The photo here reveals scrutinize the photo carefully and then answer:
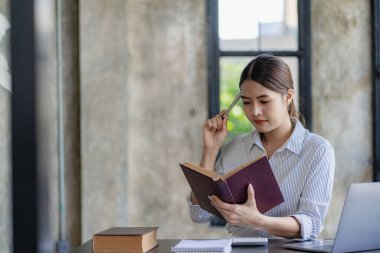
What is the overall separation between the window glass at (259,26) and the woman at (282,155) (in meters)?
2.67

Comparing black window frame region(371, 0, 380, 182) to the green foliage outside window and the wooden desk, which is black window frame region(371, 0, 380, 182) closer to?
the green foliage outside window

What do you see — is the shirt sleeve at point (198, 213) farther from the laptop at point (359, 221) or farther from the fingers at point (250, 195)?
the laptop at point (359, 221)

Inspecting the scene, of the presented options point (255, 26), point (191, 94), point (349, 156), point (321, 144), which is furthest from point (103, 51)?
point (321, 144)

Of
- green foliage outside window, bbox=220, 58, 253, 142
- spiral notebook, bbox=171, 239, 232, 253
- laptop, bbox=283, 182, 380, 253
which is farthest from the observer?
green foliage outside window, bbox=220, 58, 253, 142

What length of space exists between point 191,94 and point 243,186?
3.09 m

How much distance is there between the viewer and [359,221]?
6.95 feet

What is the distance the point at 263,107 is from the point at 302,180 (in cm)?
34

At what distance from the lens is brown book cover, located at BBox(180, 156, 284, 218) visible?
2320 mm

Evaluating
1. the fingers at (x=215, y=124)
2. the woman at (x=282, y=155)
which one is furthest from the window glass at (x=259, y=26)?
the woman at (x=282, y=155)

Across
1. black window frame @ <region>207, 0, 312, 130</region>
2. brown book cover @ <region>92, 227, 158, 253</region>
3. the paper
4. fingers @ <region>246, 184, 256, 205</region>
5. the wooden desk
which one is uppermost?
black window frame @ <region>207, 0, 312, 130</region>

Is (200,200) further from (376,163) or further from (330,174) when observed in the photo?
(376,163)

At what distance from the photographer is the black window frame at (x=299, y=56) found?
5441mm

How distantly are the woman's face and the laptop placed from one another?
714 millimetres

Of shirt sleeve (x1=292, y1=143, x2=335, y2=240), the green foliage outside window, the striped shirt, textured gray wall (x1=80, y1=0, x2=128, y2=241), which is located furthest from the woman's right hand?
the green foliage outside window
